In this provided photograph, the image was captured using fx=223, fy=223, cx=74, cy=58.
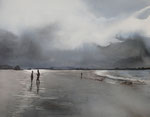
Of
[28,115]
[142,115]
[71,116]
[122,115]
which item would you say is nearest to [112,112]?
[122,115]

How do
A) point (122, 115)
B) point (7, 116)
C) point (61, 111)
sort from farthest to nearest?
point (61, 111) → point (122, 115) → point (7, 116)

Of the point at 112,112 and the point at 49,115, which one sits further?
the point at 112,112

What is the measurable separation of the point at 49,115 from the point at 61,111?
1945mm

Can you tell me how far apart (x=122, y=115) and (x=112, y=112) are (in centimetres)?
118

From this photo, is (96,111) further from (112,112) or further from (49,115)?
(49,115)

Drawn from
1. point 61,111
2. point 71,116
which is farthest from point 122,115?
point 61,111

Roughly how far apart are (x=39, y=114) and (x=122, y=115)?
6155mm

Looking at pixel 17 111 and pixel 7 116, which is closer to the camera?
pixel 7 116

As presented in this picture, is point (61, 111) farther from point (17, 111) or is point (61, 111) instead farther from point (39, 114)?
point (17, 111)

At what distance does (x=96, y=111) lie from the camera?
18141 mm

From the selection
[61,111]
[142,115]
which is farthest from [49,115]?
[142,115]

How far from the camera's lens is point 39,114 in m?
16.6

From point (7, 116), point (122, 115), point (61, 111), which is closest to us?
point (7, 116)

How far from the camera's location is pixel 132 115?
16.6m
